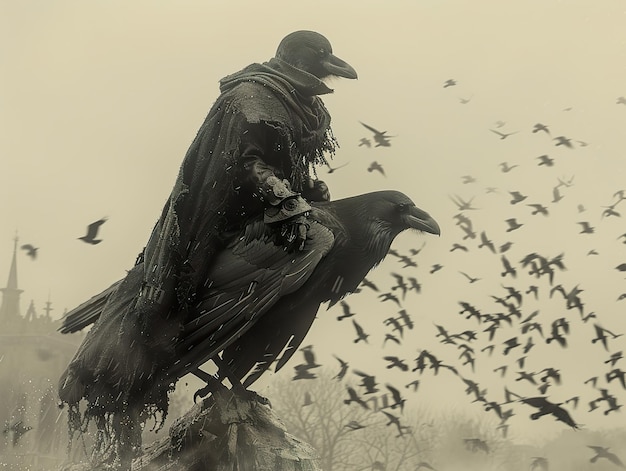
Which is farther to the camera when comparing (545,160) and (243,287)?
(545,160)

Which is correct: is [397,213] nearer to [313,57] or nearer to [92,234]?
[313,57]

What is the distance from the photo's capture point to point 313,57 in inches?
147

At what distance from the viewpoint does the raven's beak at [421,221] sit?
3.63 metres

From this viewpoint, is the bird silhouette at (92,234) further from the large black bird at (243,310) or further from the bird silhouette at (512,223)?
the bird silhouette at (512,223)

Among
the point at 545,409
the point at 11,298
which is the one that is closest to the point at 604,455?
the point at 545,409

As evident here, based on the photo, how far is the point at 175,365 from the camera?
3.35 m

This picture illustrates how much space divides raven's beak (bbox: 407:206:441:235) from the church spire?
29.2 ft

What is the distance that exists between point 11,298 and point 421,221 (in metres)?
10.9

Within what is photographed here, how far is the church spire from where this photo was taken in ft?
39.3

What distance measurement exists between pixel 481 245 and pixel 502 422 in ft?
7.79

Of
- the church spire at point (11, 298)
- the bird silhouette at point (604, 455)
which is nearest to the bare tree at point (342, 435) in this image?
the bird silhouette at point (604, 455)

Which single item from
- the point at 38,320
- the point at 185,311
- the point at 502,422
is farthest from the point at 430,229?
the point at 38,320

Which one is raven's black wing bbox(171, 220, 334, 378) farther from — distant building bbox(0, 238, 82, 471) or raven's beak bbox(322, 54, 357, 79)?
distant building bbox(0, 238, 82, 471)

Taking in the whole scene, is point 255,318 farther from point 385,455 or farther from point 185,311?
point 385,455
